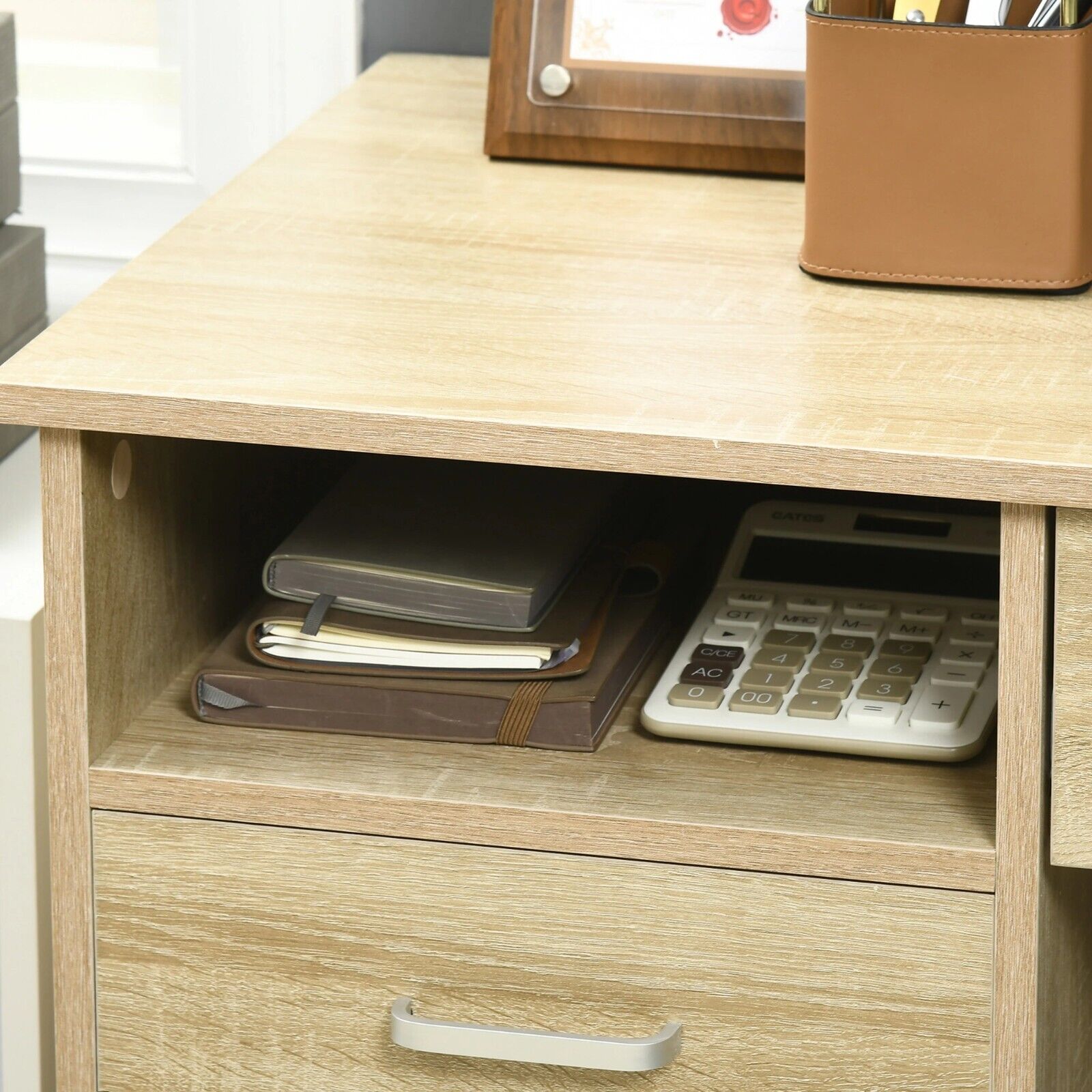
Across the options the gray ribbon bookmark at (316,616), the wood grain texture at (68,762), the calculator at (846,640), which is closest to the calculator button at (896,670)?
the calculator at (846,640)

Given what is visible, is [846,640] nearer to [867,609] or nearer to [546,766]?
[867,609]

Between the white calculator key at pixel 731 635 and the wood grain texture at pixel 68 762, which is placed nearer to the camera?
the wood grain texture at pixel 68 762

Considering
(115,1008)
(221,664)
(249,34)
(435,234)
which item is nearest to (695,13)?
(435,234)

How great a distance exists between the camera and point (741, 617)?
2.72 feet

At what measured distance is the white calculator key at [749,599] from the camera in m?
0.84

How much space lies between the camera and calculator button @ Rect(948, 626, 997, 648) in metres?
0.80

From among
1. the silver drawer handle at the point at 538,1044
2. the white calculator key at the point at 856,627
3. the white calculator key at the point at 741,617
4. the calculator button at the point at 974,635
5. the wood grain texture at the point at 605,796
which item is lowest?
the silver drawer handle at the point at 538,1044

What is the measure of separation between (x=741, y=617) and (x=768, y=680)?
0.22 feet

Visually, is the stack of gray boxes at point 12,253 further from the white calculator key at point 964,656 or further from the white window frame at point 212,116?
the white calculator key at point 964,656

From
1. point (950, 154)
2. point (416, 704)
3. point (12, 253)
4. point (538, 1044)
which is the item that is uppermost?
point (950, 154)

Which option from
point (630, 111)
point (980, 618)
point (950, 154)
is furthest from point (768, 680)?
point (630, 111)

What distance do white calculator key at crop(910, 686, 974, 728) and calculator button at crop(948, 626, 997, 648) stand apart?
0.14ft

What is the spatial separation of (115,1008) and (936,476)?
16.9 inches

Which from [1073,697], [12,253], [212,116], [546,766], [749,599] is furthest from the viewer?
[212,116]
